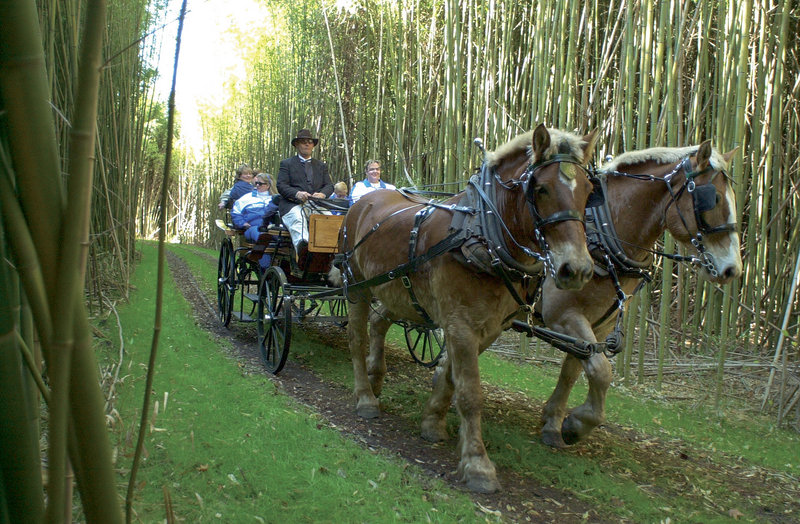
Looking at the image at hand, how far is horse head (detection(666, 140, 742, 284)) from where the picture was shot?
11.6 feet

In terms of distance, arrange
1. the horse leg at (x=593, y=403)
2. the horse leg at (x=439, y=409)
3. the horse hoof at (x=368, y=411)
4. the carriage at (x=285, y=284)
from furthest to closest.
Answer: the carriage at (x=285, y=284), the horse hoof at (x=368, y=411), the horse leg at (x=439, y=409), the horse leg at (x=593, y=403)

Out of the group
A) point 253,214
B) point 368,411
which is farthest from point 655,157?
point 253,214

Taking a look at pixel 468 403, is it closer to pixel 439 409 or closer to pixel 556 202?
pixel 439 409

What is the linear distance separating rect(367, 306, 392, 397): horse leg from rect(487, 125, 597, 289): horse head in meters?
1.83

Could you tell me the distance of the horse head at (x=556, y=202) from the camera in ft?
9.02

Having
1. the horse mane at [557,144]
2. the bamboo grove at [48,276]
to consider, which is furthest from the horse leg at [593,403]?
the bamboo grove at [48,276]

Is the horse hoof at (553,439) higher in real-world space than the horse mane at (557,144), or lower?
lower

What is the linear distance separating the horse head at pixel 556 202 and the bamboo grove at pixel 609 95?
1572 mm

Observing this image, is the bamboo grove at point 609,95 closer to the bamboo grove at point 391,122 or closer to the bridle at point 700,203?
the bamboo grove at point 391,122

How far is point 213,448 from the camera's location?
10.1 ft

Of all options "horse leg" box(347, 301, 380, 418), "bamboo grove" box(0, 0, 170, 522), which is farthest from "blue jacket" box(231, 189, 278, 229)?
"bamboo grove" box(0, 0, 170, 522)

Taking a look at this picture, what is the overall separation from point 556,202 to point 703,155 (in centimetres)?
132

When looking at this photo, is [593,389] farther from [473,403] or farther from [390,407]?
[390,407]

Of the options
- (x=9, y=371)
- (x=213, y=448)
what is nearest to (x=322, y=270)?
(x=213, y=448)
